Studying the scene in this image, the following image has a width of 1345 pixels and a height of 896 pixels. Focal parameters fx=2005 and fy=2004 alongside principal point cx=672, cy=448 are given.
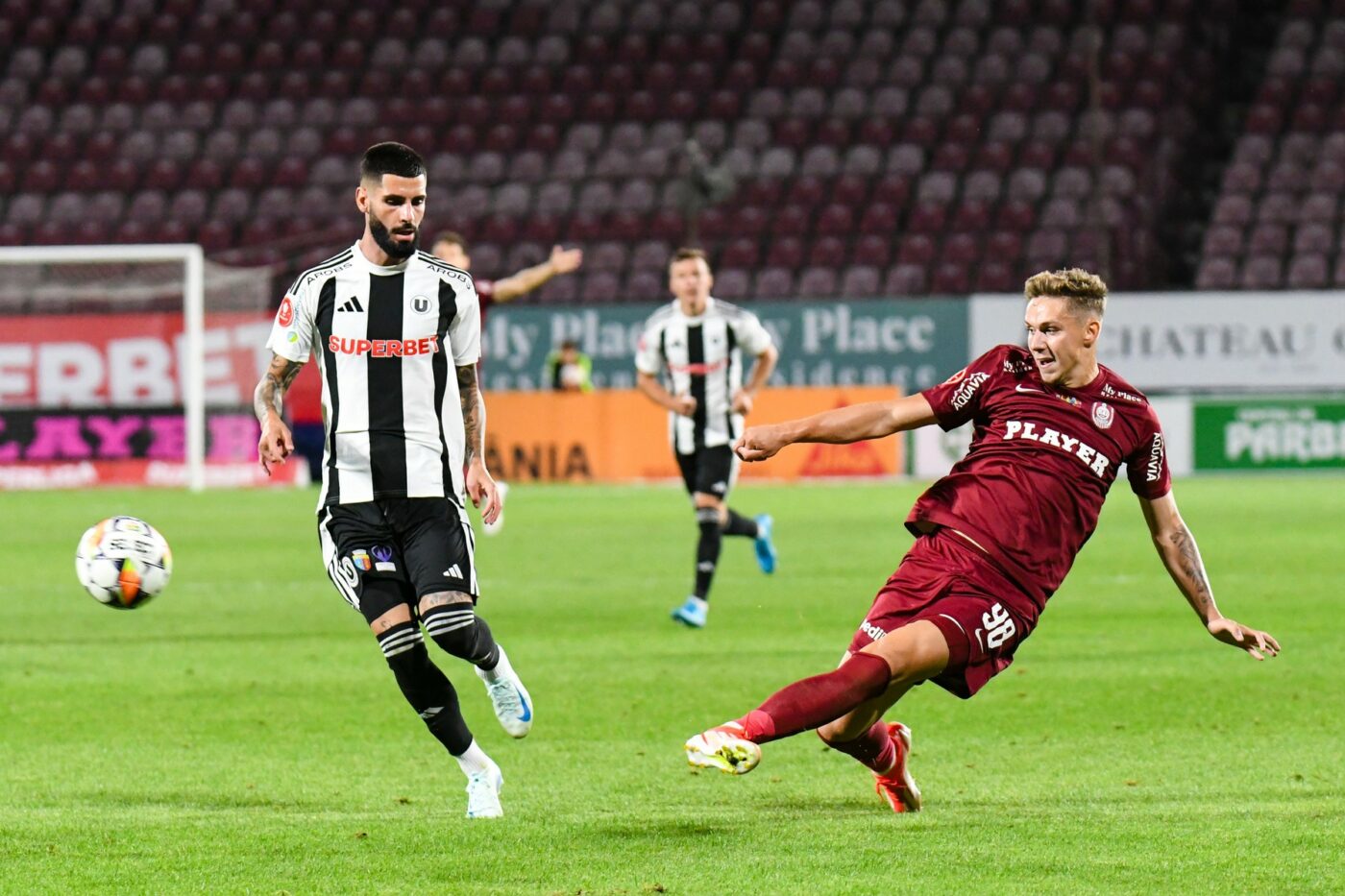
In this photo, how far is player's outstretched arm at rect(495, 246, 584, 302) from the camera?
10258 mm

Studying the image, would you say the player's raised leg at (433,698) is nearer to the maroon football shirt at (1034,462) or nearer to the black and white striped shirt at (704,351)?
the maroon football shirt at (1034,462)

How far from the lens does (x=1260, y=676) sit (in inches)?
371

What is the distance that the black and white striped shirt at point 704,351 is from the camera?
42.1 ft

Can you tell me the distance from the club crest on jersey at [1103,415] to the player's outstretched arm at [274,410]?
7.83ft

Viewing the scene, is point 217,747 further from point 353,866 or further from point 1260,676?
point 1260,676

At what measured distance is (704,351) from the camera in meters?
13.0

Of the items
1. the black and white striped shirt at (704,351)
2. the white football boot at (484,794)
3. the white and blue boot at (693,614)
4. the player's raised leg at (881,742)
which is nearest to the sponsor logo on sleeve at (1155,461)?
the player's raised leg at (881,742)

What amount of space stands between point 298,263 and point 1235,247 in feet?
45.6

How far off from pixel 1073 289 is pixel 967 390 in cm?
42

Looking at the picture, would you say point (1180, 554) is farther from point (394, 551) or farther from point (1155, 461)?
point (394, 551)

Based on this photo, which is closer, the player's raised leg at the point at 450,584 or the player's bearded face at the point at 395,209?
the player's raised leg at the point at 450,584

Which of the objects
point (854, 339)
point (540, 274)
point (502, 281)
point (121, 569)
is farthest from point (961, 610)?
point (854, 339)

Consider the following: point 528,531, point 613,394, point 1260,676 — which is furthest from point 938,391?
point 613,394

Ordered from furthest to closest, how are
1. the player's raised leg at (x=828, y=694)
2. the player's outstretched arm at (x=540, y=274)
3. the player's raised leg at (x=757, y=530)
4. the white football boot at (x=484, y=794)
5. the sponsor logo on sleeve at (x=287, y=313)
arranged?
the player's raised leg at (x=757, y=530) → the player's outstretched arm at (x=540, y=274) → the sponsor logo on sleeve at (x=287, y=313) → the white football boot at (x=484, y=794) → the player's raised leg at (x=828, y=694)
